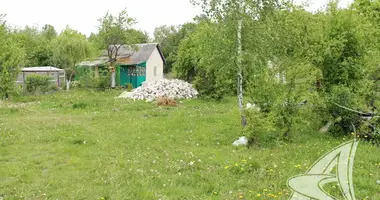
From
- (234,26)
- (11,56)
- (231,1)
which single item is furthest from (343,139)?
(11,56)

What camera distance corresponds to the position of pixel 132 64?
27.1 meters

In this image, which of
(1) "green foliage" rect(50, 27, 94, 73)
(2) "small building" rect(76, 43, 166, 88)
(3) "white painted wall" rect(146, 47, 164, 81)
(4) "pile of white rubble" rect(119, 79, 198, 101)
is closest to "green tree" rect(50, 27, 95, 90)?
(1) "green foliage" rect(50, 27, 94, 73)

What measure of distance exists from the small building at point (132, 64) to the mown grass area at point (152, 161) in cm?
1657

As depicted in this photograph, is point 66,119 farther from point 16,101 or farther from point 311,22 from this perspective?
Result: point 311,22

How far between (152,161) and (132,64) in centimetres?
2170

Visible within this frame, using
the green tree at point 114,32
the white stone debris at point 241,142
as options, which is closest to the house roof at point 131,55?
the green tree at point 114,32

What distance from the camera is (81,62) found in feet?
91.2

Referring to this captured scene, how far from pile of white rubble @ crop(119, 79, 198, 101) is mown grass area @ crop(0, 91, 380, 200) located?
722cm

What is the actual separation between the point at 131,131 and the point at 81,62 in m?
20.8

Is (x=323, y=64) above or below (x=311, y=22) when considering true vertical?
below

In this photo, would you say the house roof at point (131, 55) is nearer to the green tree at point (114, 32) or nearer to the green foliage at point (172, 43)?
the green tree at point (114, 32)

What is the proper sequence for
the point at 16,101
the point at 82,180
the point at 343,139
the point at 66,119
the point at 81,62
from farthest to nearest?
1. the point at 81,62
2. the point at 16,101
3. the point at 66,119
4. the point at 343,139
5. the point at 82,180

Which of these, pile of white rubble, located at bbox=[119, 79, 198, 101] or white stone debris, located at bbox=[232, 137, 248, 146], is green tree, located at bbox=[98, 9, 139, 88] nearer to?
pile of white rubble, located at bbox=[119, 79, 198, 101]

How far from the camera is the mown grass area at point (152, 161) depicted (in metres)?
4.79
